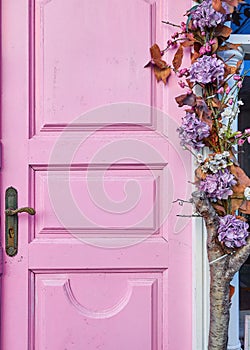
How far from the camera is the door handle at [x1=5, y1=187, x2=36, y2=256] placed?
155 centimetres

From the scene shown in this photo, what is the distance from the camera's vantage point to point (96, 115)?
5.17ft

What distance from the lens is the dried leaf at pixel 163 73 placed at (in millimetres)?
1549

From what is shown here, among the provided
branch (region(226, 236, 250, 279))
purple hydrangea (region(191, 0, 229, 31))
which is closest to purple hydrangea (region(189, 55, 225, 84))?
purple hydrangea (region(191, 0, 229, 31))

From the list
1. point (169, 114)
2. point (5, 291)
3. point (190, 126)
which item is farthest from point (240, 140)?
point (5, 291)

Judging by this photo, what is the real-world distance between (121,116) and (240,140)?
1.36ft

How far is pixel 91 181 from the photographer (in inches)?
61.9

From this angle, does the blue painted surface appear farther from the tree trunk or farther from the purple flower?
the tree trunk

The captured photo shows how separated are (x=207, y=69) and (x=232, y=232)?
517 millimetres

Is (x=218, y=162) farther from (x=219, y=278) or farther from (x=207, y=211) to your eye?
(x=219, y=278)

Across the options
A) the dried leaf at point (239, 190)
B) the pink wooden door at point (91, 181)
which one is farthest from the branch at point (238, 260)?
the pink wooden door at point (91, 181)

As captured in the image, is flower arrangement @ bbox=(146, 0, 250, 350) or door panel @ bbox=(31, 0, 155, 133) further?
door panel @ bbox=(31, 0, 155, 133)

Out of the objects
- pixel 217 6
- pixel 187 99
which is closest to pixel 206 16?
pixel 217 6

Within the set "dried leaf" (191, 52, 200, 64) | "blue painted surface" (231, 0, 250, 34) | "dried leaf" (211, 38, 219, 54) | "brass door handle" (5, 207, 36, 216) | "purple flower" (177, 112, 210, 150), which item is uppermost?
"blue painted surface" (231, 0, 250, 34)

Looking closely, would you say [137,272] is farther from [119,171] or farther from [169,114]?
[169,114]
